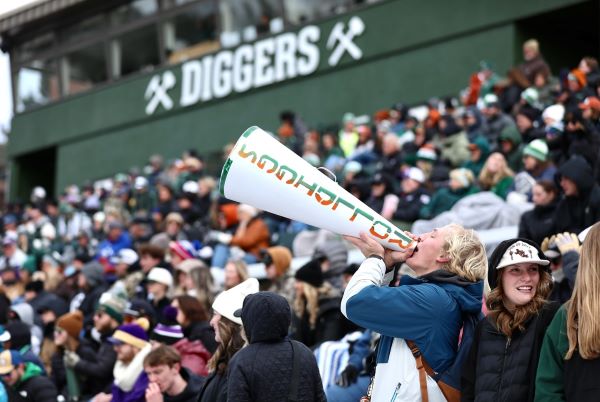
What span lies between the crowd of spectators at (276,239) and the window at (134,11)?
6885 millimetres

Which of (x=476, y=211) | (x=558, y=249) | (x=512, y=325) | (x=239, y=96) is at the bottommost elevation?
(x=512, y=325)

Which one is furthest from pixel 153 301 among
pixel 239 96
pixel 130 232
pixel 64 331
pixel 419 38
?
pixel 239 96

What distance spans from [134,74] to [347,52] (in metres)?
6.37

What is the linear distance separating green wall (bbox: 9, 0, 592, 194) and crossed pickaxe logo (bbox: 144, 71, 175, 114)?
15cm

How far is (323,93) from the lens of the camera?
62.3ft

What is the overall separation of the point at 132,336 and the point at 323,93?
11604mm

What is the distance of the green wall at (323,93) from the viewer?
16.6 metres

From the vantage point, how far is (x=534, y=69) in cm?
1275

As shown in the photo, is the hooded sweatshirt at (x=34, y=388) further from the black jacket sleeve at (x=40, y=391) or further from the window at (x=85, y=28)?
the window at (x=85, y=28)

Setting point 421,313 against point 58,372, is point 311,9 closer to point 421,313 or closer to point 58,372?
point 58,372

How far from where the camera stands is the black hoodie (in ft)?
24.9

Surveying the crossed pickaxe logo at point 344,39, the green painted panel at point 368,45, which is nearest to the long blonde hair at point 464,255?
the green painted panel at point 368,45

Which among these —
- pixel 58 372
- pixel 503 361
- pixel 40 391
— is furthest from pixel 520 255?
pixel 58 372

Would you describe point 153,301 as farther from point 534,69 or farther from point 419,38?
point 419,38
